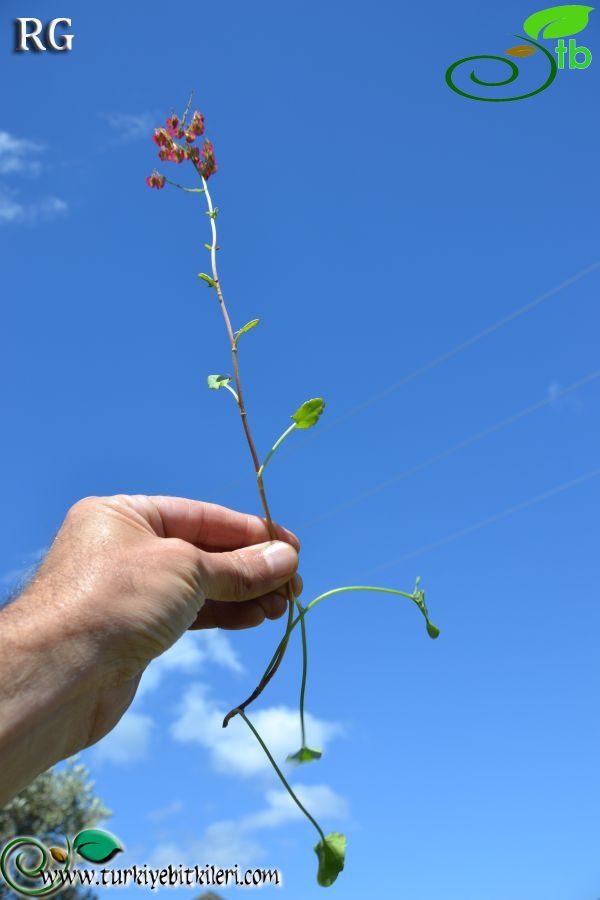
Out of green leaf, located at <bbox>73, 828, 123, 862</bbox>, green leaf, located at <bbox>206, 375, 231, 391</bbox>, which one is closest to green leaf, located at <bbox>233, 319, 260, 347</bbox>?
green leaf, located at <bbox>206, 375, 231, 391</bbox>

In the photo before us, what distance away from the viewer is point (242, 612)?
1.76 metres

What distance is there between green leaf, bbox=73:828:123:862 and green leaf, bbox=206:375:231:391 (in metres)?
2.90

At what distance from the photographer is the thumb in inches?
59.3

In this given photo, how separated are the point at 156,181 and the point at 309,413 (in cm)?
57

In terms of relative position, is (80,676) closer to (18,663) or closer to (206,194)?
(18,663)

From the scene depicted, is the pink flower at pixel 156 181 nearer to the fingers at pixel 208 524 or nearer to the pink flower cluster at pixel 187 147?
the pink flower cluster at pixel 187 147

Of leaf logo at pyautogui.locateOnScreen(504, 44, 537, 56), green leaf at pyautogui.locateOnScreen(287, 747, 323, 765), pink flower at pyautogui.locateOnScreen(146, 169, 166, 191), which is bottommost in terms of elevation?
green leaf at pyautogui.locateOnScreen(287, 747, 323, 765)

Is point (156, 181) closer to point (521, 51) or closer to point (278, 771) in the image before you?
point (278, 771)

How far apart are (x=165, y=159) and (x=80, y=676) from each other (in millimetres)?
862

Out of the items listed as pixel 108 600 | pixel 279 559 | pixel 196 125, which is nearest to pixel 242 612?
pixel 279 559

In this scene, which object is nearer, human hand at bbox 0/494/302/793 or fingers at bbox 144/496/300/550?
human hand at bbox 0/494/302/793

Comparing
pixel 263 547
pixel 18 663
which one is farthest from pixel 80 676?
pixel 263 547

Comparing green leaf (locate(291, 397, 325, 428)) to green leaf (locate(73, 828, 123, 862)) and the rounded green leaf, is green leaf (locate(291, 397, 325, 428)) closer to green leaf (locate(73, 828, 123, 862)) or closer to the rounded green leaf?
the rounded green leaf

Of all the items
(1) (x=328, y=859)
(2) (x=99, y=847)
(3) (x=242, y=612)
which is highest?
(3) (x=242, y=612)
